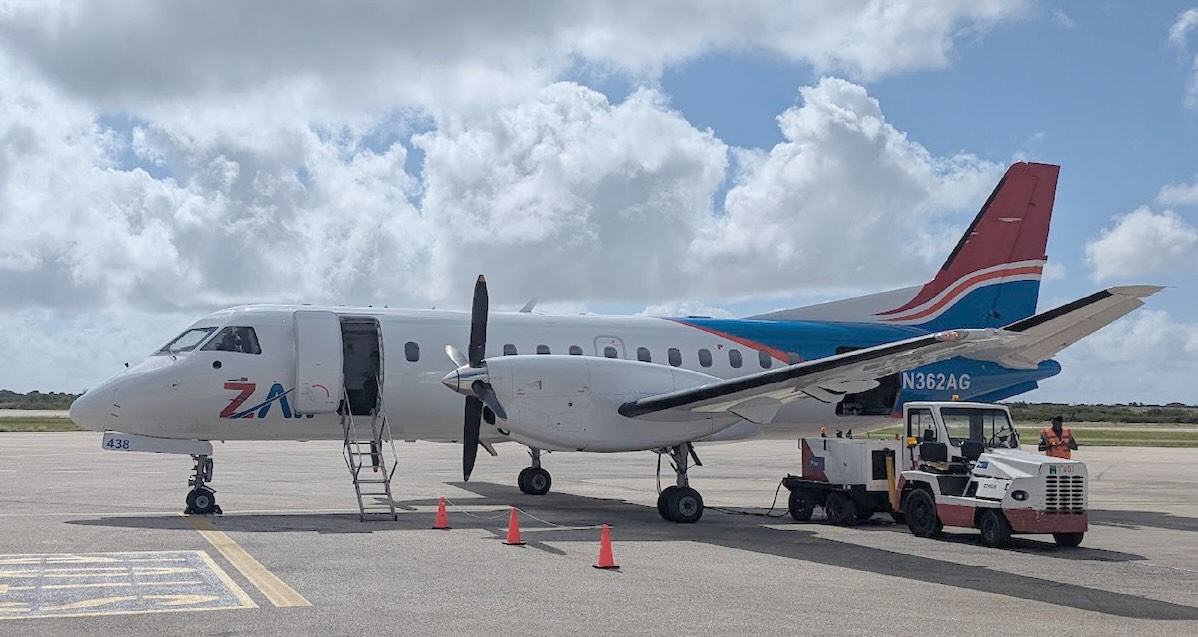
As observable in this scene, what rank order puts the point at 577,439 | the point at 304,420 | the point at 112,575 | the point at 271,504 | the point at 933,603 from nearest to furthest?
the point at 933,603 → the point at 112,575 → the point at 577,439 → the point at 304,420 → the point at 271,504

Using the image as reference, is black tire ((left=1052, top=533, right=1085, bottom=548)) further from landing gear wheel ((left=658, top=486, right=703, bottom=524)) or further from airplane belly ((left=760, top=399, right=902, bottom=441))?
airplane belly ((left=760, top=399, right=902, bottom=441))

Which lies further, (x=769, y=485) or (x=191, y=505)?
(x=769, y=485)

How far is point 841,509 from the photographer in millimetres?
17234

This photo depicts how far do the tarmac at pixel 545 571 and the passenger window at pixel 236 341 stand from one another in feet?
8.33

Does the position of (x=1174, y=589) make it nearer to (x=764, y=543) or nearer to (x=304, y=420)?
(x=764, y=543)

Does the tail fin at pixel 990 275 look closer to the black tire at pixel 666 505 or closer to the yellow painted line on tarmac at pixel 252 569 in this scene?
the black tire at pixel 666 505

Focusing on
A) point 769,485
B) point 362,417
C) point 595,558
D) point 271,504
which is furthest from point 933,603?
point 769,485

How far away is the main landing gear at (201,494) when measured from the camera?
16.7 meters

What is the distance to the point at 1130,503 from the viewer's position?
22391mm

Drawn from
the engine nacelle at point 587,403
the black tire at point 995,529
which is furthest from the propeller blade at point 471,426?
the black tire at point 995,529

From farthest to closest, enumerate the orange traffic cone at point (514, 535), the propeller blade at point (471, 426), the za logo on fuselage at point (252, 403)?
the propeller blade at point (471, 426) → the za logo on fuselage at point (252, 403) → the orange traffic cone at point (514, 535)

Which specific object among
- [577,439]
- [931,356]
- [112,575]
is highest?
[931,356]

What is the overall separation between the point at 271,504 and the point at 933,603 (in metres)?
12.5

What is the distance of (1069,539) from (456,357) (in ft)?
30.9
